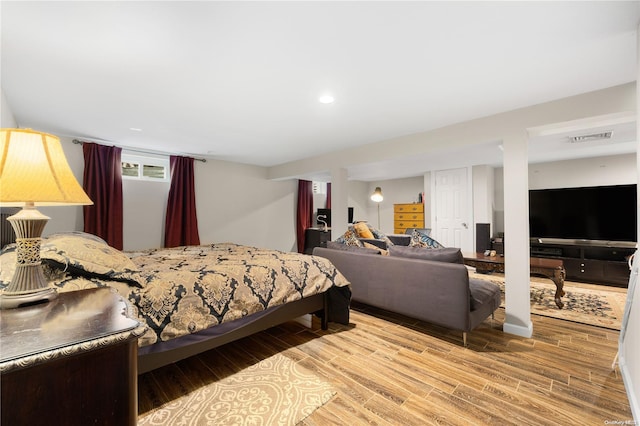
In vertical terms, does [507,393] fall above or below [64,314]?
below

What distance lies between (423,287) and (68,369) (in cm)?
255

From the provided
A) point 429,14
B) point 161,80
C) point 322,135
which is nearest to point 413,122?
point 322,135

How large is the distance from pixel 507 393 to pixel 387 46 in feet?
7.96

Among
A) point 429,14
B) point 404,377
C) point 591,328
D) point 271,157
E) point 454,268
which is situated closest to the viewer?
point 429,14

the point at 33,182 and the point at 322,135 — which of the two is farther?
the point at 322,135

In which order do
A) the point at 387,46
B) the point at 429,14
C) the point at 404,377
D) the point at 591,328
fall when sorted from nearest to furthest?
the point at 429,14 < the point at 387,46 < the point at 404,377 < the point at 591,328

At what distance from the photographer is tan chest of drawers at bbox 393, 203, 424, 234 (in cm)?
688

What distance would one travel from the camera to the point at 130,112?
9.43 ft

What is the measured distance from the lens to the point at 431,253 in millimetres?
2689

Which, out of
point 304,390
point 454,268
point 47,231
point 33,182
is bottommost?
point 304,390

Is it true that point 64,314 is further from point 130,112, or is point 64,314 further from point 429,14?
point 130,112


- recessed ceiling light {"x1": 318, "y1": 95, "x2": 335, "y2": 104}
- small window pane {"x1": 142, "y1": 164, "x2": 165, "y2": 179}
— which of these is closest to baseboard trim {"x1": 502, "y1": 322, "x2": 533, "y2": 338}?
recessed ceiling light {"x1": 318, "y1": 95, "x2": 335, "y2": 104}

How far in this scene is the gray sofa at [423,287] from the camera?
240cm

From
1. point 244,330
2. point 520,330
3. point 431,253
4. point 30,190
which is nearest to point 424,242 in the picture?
point 431,253
